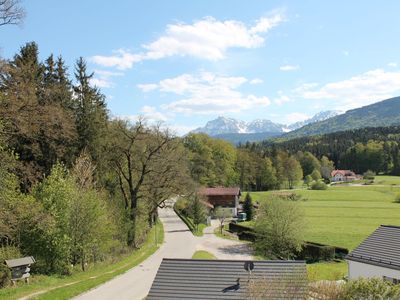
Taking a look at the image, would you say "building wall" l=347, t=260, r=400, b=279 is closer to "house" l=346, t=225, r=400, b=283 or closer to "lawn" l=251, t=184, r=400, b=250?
"house" l=346, t=225, r=400, b=283

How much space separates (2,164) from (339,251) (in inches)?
1372

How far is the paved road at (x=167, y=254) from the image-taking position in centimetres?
2398

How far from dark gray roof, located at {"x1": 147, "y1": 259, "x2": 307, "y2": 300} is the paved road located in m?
6.92

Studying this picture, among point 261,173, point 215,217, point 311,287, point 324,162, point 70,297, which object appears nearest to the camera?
point 311,287

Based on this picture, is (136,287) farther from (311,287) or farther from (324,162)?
(324,162)

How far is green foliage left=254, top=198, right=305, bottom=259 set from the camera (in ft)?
134

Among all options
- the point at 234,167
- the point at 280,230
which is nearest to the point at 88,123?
the point at 280,230

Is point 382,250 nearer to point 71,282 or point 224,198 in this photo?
point 71,282

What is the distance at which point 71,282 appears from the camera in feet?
84.8

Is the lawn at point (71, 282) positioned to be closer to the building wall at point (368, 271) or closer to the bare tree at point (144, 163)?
the bare tree at point (144, 163)

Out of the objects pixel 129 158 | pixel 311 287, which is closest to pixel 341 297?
pixel 311 287

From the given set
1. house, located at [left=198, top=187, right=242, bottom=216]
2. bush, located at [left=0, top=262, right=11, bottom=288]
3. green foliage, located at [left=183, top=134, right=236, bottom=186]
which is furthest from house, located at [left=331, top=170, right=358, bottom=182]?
bush, located at [left=0, top=262, right=11, bottom=288]

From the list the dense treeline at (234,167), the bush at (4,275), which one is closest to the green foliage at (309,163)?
the dense treeline at (234,167)

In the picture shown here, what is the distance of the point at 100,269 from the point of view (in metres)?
30.5
